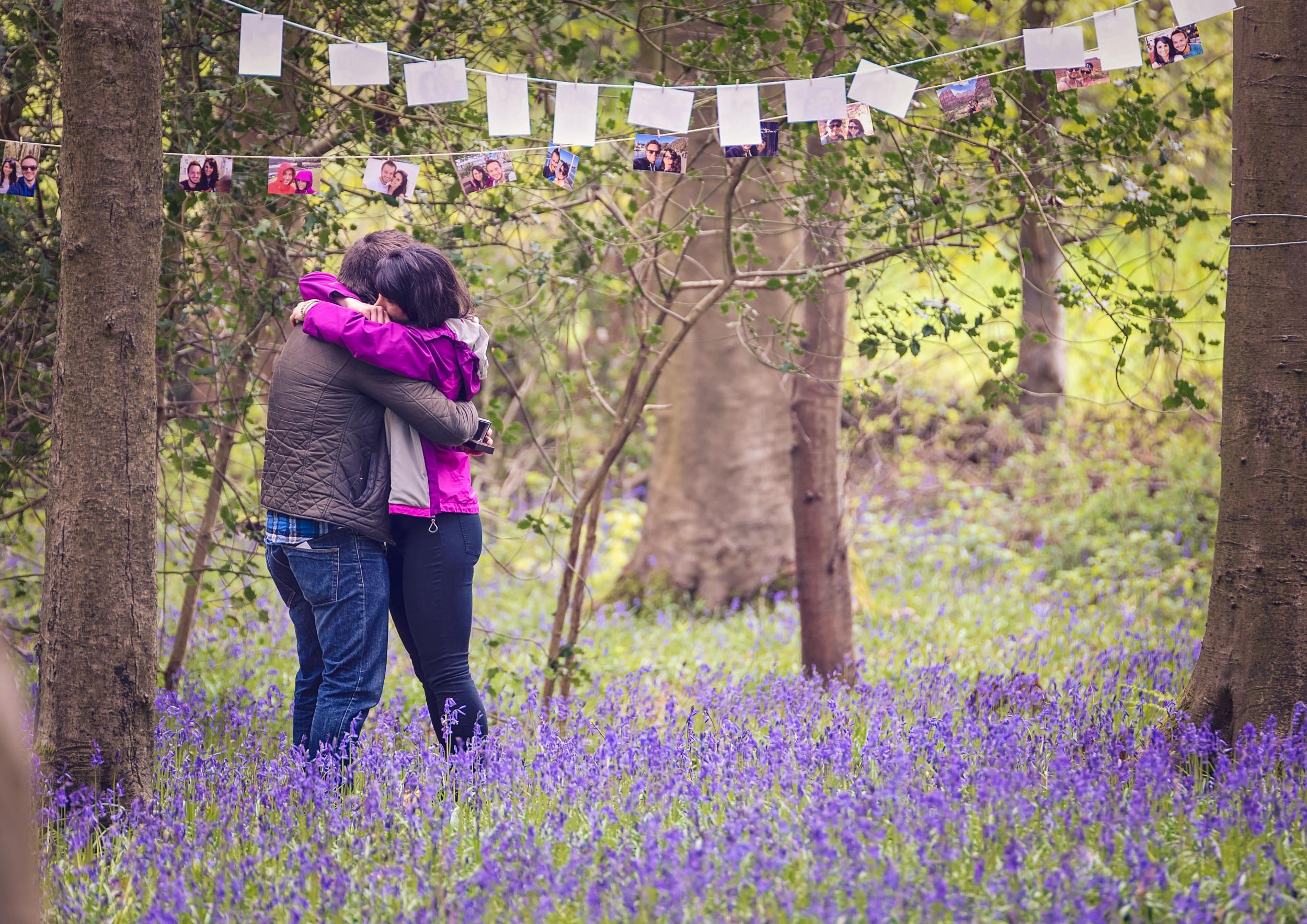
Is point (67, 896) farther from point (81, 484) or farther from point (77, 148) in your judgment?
point (77, 148)

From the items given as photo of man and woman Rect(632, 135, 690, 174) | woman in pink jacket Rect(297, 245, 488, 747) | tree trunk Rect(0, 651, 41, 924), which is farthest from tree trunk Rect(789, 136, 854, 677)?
tree trunk Rect(0, 651, 41, 924)

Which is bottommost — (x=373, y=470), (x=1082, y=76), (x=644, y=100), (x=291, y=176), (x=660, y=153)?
(x=373, y=470)

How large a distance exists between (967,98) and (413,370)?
2.25m

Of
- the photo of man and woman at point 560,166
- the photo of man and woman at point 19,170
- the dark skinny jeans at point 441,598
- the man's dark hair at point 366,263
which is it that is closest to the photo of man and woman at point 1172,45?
the photo of man and woman at point 560,166

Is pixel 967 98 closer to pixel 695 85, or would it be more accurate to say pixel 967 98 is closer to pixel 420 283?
pixel 695 85

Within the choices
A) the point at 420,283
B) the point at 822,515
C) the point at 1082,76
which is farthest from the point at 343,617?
the point at 1082,76

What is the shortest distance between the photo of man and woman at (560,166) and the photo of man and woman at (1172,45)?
2.11 m

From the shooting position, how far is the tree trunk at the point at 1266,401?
3504mm

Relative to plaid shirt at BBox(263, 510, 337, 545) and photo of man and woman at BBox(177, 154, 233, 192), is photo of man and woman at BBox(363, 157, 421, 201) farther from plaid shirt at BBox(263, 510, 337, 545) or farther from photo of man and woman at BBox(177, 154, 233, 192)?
plaid shirt at BBox(263, 510, 337, 545)

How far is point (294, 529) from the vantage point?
11.3 feet

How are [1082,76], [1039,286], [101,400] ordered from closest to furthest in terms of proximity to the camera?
[101,400], [1082,76], [1039,286]

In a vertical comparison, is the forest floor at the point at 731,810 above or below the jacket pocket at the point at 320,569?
below

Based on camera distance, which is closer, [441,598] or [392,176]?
[441,598]

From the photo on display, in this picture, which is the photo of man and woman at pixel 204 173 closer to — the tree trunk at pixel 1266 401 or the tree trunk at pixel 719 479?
the tree trunk at pixel 1266 401
